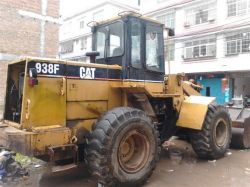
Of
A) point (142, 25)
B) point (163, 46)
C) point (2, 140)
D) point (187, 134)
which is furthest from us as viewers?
point (187, 134)

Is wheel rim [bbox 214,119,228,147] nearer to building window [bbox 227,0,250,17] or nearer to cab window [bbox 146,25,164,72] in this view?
cab window [bbox 146,25,164,72]

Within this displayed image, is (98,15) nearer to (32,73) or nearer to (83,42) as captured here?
(83,42)

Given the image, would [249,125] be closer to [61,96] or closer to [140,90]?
[140,90]

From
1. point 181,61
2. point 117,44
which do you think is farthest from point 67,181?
point 181,61

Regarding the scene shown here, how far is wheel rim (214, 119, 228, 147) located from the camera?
24.4 ft

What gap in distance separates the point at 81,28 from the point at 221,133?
37.2 m

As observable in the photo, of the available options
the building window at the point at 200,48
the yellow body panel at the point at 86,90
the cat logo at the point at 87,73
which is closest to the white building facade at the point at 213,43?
the building window at the point at 200,48

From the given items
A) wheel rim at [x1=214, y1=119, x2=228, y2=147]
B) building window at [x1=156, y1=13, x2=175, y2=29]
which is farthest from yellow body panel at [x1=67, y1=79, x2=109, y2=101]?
building window at [x1=156, y1=13, x2=175, y2=29]

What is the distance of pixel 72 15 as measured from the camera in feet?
144

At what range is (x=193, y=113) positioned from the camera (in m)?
6.92

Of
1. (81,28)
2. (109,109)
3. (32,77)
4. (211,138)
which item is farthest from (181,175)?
(81,28)

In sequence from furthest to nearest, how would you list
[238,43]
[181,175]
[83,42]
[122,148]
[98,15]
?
[83,42] < [98,15] < [238,43] < [181,175] < [122,148]

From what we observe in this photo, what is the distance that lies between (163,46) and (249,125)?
3481 mm

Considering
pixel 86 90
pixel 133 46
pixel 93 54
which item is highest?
pixel 133 46
